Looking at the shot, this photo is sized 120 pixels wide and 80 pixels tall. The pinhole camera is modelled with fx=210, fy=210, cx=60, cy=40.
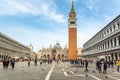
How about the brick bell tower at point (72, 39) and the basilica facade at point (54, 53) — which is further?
the basilica facade at point (54, 53)

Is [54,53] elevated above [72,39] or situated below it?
below

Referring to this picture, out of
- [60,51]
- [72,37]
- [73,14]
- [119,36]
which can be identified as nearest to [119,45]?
[119,36]

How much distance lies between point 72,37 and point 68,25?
26.4ft

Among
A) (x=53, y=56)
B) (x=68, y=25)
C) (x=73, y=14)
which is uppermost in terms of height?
Result: (x=73, y=14)

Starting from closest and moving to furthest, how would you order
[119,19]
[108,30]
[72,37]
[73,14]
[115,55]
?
[119,19] → [115,55] → [108,30] → [72,37] → [73,14]

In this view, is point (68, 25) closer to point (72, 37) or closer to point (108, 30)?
point (72, 37)

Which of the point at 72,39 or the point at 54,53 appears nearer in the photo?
the point at 72,39

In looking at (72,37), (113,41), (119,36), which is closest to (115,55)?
(113,41)

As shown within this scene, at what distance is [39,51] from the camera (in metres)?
162

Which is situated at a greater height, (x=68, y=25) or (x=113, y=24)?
(x=68, y=25)

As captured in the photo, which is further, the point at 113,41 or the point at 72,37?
the point at 72,37

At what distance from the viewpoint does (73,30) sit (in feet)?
357

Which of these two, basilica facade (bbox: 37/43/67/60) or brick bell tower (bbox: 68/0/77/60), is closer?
brick bell tower (bbox: 68/0/77/60)

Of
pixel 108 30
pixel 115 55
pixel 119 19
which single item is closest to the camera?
pixel 119 19
